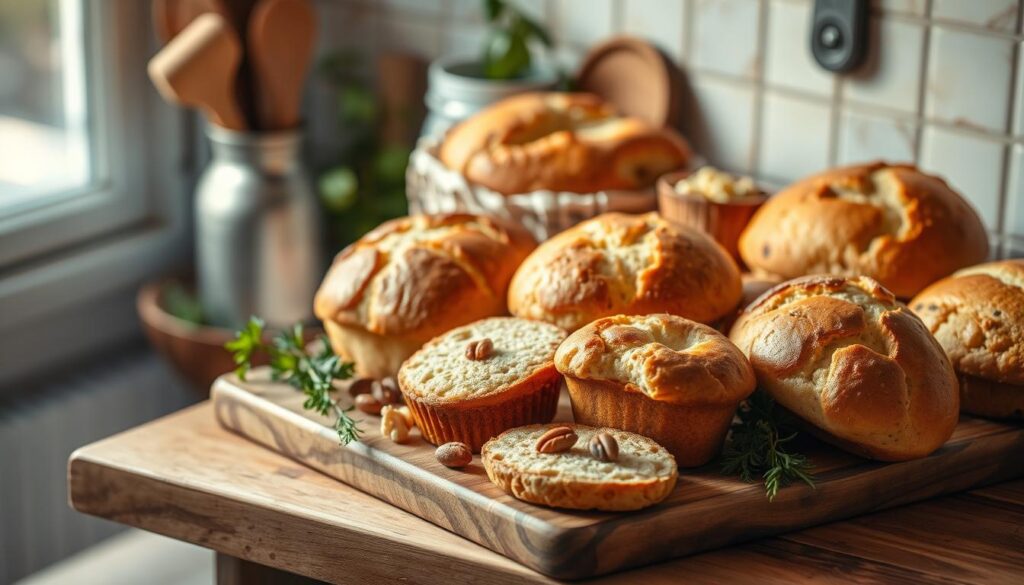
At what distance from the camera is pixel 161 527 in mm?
1205

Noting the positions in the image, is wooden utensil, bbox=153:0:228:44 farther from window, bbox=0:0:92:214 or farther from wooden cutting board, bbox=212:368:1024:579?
wooden cutting board, bbox=212:368:1024:579

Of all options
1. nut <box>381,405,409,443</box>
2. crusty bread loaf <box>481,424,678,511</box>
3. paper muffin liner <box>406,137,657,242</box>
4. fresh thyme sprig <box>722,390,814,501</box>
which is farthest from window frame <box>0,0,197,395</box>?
fresh thyme sprig <box>722,390,814,501</box>

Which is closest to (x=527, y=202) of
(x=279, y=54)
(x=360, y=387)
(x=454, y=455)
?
(x=360, y=387)

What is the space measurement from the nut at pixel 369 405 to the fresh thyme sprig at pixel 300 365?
0.01 m

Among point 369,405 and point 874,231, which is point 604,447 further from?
point 874,231

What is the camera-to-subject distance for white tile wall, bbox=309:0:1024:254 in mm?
1416

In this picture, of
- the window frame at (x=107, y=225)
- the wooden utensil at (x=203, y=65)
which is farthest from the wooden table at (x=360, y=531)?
the window frame at (x=107, y=225)

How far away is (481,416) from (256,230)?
2.76ft

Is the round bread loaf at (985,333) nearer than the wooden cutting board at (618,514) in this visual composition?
No

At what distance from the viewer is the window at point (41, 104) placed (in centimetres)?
193

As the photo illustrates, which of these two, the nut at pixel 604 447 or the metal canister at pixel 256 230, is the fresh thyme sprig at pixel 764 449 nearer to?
the nut at pixel 604 447

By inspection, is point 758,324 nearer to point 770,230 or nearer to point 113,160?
point 770,230

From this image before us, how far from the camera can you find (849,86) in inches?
60.4

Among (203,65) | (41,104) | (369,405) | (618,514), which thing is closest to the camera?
(618,514)
